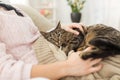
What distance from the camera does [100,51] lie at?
697mm

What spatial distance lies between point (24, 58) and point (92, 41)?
0.35 meters

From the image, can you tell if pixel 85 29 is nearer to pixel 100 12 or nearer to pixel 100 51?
pixel 100 51

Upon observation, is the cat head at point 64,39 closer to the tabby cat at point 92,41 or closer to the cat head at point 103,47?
the tabby cat at point 92,41

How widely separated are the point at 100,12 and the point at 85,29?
2.34 m

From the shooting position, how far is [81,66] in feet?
2.46

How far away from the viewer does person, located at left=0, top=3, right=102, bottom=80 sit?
75 cm

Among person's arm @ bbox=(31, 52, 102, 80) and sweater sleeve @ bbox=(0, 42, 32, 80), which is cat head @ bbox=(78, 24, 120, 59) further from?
sweater sleeve @ bbox=(0, 42, 32, 80)

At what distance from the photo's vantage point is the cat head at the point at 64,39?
2.95ft

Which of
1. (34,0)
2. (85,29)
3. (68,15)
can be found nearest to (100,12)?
(68,15)

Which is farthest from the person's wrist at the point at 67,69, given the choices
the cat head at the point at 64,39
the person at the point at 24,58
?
the cat head at the point at 64,39

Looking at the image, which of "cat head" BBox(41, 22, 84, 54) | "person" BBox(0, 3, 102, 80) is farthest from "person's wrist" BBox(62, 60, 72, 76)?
"cat head" BBox(41, 22, 84, 54)

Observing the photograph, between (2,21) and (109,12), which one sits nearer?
(2,21)

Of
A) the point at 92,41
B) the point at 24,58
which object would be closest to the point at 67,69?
the point at 92,41

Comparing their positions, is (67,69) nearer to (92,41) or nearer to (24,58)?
(92,41)
